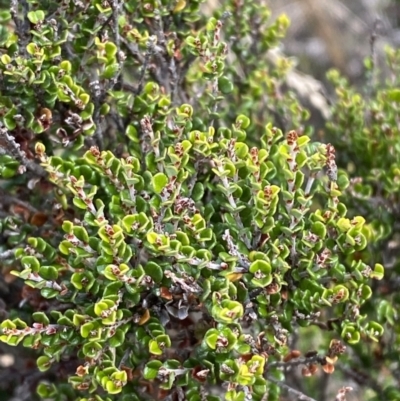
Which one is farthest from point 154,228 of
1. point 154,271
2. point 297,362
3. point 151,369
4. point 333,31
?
point 333,31

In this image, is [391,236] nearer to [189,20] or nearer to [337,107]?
[337,107]

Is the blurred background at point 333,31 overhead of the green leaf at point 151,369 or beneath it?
beneath

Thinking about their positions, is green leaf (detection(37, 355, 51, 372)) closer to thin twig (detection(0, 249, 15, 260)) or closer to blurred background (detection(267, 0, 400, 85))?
thin twig (detection(0, 249, 15, 260))

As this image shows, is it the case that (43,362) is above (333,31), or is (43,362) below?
above

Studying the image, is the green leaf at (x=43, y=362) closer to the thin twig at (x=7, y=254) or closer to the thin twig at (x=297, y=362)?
the thin twig at (x=7, y=254)

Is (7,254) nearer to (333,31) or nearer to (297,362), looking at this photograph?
(297,362)

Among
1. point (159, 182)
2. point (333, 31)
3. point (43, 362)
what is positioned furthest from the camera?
point (333, 31)

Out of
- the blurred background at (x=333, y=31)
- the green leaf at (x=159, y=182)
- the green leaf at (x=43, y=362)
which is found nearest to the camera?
the green leaf at (x=159, y=182)

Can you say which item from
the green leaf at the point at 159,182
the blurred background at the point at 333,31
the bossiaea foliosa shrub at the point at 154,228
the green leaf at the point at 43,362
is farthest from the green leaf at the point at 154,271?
the blurred background at the point at 333,31
